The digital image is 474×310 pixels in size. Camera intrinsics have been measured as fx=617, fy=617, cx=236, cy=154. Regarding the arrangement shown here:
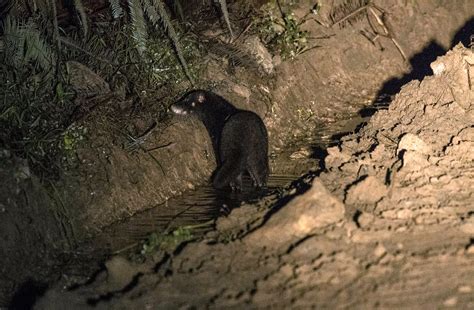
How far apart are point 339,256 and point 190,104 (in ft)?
8.45

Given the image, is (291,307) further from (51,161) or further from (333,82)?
(333,82)

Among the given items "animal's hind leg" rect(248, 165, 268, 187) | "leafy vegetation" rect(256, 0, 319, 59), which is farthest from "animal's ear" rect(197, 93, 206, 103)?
"leafy vegetation" rect(256, 0, 319, 59)

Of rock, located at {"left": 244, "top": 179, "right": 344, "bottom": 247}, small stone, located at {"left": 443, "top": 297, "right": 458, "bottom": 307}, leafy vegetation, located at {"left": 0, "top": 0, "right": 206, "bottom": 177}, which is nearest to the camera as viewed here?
small stone, located at {"left": 443, "top": 297, "right": 458, "bottom": 307}

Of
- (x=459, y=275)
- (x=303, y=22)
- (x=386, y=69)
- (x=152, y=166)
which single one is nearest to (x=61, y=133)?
(x=152, y=166)

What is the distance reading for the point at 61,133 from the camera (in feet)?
15.7

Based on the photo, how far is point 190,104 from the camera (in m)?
5.59

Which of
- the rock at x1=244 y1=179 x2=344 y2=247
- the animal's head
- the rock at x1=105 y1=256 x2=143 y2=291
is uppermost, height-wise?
the animal's head

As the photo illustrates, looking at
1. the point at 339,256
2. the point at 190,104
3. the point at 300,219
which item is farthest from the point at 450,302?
the point at 190,104

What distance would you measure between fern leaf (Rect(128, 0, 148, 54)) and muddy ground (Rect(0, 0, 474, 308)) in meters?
0.56

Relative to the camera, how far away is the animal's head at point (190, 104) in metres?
5.55

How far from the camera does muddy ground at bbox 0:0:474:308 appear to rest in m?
3.31

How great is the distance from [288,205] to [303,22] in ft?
13.9

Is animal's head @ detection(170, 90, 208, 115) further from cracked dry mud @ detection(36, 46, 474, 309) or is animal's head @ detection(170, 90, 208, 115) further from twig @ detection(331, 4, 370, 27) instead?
twig @ detection(331, 4, 370, 27)

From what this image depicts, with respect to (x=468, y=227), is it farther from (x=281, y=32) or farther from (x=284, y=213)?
(x=281, y=32)
